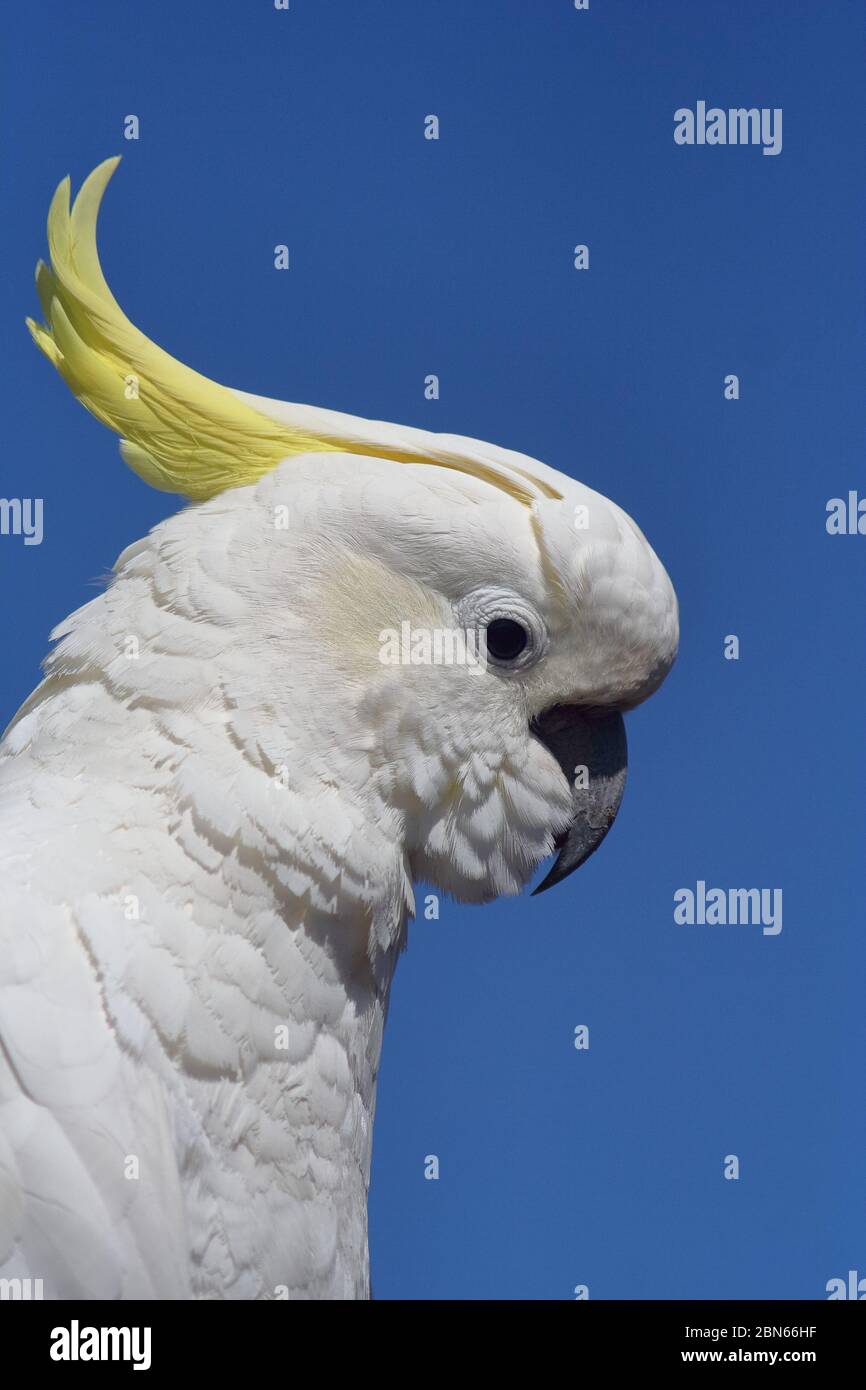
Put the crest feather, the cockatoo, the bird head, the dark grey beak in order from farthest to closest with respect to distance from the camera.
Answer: the dark grey beak < the crest feather < the bird head < the cockatoo

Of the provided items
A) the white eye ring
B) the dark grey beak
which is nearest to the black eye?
the white eye ring

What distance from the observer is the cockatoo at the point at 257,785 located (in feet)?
5.39

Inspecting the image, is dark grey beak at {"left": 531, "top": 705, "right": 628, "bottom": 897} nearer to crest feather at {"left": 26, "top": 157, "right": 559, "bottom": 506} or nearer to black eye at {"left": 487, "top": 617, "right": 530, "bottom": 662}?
black eye at {"left": 487, "top": 617, "right": 530, "bottom": 662}

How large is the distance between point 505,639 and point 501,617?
3 cm

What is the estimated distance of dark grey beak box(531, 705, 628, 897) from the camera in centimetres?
212

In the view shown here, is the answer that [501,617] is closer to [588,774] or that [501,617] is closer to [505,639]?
[505,639]

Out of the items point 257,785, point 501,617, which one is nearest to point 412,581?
point 501,617

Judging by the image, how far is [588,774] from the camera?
215 centimetres

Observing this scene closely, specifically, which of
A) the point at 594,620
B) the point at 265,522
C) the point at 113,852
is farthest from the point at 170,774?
the point at 594,620

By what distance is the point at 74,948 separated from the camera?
167 centimetres

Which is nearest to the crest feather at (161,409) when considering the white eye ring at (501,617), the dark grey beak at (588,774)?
the white eye ring at (501,617)

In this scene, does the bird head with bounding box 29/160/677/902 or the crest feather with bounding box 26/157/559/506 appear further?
the crest feather with bounding box 26/157/559/506
